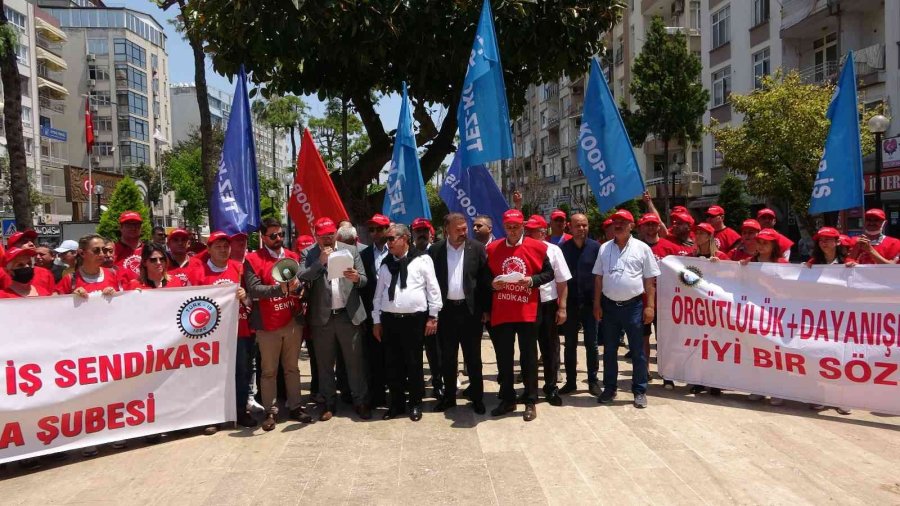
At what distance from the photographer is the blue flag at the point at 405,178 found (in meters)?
8.40

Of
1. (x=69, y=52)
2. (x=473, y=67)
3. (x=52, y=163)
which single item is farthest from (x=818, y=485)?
(x=69, y=52)

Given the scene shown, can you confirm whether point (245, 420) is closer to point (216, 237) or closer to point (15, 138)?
point (216, 237)

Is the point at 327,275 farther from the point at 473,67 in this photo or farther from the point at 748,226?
the point at 748,226

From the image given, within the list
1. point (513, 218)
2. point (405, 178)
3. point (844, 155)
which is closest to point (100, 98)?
point (405, 178)

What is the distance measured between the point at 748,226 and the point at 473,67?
3.54m

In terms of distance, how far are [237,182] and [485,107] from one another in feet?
9.34

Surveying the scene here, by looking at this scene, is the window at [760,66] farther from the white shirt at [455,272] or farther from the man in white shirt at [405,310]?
the man in white shirt at [405,310]

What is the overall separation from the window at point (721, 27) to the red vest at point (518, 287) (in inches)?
1161

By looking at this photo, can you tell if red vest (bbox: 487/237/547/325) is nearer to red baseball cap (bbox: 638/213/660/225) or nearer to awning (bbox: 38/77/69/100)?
red baseball cap (bbox: 638/213/660/225)

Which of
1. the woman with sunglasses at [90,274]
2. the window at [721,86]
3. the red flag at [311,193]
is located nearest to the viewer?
the woman with sunglasses at [90,274]

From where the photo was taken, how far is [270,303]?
6500mm

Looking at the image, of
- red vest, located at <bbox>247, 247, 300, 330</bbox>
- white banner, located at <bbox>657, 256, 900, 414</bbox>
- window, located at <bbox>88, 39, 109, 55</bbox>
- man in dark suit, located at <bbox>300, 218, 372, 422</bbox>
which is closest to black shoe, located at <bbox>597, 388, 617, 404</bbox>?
white banner, located at <bbox>657, 256, 900, 414</bbox>

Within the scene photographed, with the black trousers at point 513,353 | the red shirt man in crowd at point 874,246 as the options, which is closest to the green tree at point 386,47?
the black trousers at point 513,353

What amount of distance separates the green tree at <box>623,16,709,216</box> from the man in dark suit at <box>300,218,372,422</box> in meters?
26.1
